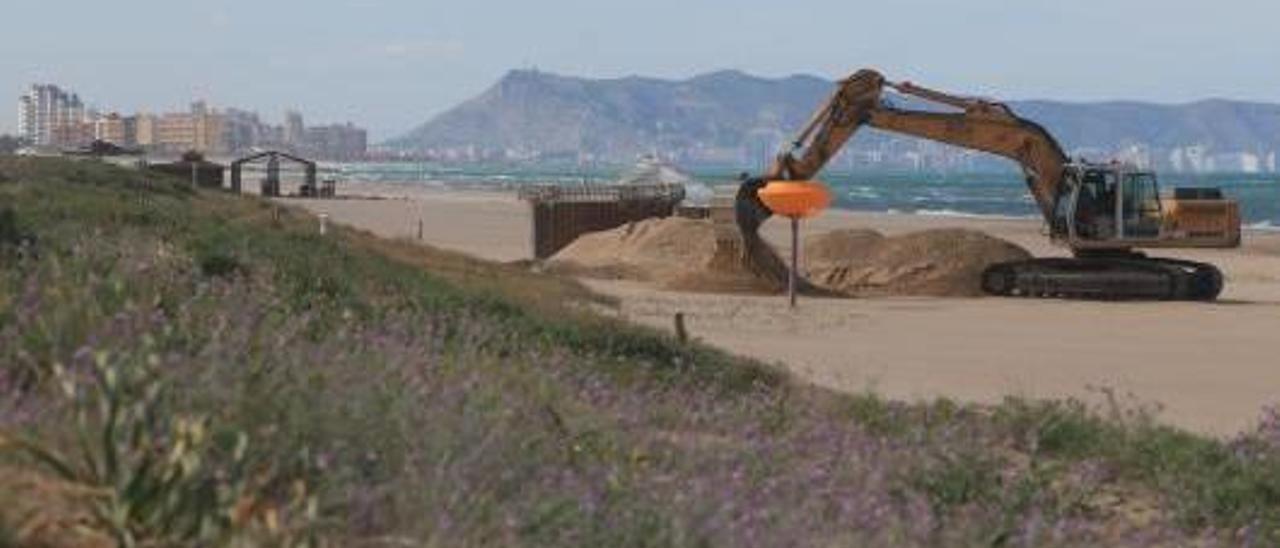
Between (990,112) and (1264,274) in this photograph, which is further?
(1264,274)

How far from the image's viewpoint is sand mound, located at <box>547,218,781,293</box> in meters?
30.4

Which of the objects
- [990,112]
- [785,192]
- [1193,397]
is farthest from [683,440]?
[990,112]

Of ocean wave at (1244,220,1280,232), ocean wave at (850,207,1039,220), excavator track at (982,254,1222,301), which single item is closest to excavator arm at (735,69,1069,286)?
excavator track at (982,254,1222,301)

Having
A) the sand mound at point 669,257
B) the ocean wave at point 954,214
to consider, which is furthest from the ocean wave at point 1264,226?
the sand mound at point 669,257

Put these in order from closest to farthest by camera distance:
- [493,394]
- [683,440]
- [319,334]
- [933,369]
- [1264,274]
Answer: [493,394] < [683,440] < [319,334] < [933,369] < [1264,274]

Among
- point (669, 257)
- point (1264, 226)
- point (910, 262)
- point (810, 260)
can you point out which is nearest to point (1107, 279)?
point (910, 262)

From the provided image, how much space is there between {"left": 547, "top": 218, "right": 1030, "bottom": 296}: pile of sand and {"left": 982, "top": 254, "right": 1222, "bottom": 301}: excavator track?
83cm

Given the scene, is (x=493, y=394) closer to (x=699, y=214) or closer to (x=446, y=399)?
(x=446, y=399)

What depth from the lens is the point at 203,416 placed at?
491 cm

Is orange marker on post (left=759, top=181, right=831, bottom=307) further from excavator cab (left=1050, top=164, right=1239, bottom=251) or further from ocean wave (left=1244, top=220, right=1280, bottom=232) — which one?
ocean wave (left=1244, top=220, right=1280, bottom=232)

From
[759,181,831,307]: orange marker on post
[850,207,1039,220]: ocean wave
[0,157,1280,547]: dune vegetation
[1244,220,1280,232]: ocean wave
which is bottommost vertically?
[850,207,1039,220]: ocean wave

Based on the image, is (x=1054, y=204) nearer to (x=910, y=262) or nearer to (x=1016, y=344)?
(x=910, y=262)

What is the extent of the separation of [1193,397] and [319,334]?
36.3 ft

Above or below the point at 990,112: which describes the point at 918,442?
below
